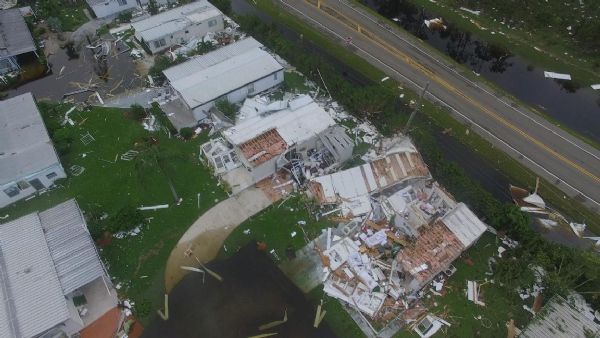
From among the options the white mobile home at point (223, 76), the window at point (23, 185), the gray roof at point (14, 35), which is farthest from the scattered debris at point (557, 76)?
the gray roof at point (14, 35)

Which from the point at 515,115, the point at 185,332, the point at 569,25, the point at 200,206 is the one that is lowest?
the point at 185,332

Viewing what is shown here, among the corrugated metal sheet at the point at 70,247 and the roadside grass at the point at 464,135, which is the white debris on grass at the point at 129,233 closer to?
the corrugated metal sheet at the point at 70,247

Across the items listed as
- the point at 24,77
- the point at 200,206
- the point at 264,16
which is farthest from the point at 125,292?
the point at 264,16

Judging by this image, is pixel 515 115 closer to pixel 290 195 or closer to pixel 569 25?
pixel 569 25

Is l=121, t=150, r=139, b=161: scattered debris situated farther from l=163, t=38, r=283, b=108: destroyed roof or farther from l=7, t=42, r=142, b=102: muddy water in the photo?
l=7, t=42, r=142, b=102: muddy water

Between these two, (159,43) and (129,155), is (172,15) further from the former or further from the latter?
(129,155)

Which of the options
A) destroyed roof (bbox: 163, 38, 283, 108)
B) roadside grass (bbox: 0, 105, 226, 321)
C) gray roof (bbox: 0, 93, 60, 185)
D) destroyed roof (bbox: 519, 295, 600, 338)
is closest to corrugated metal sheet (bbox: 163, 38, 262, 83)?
destroyed roof (bbox: 163, 38, 283, 108)
